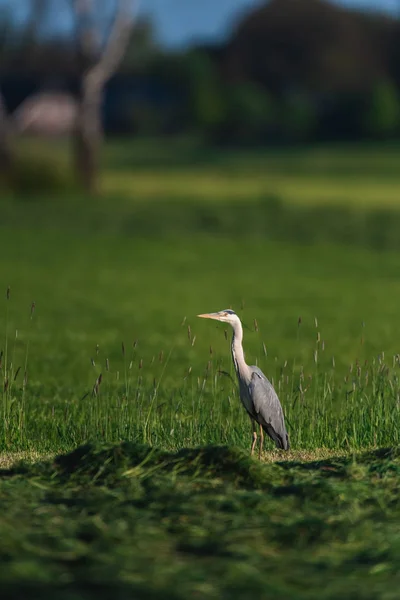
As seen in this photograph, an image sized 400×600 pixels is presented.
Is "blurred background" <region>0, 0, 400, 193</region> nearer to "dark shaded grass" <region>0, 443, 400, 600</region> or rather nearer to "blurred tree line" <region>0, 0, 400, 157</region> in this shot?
"blurred tree line" <region>0, 0, 400, 157</region>

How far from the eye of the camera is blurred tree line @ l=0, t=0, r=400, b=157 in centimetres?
7656

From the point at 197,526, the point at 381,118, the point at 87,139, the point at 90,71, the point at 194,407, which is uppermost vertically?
the point at 90,71

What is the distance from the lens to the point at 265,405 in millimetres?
8734

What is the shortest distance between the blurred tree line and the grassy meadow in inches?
1308

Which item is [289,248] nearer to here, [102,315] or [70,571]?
[102,315]

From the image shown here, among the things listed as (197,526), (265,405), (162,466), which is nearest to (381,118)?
(265,405)

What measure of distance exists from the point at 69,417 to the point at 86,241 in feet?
74.2

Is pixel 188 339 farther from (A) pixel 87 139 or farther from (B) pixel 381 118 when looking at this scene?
(B) pixel 381 118

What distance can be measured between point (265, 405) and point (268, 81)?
8482cm

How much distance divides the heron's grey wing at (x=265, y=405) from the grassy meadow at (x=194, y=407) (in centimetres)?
25

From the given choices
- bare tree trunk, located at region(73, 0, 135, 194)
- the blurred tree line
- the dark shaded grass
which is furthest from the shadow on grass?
the blurred tree line

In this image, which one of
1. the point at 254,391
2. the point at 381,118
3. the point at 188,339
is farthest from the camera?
the point at 381,118

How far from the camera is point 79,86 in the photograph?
45.4 metres

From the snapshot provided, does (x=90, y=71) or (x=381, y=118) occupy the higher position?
(x=90, y=71)
